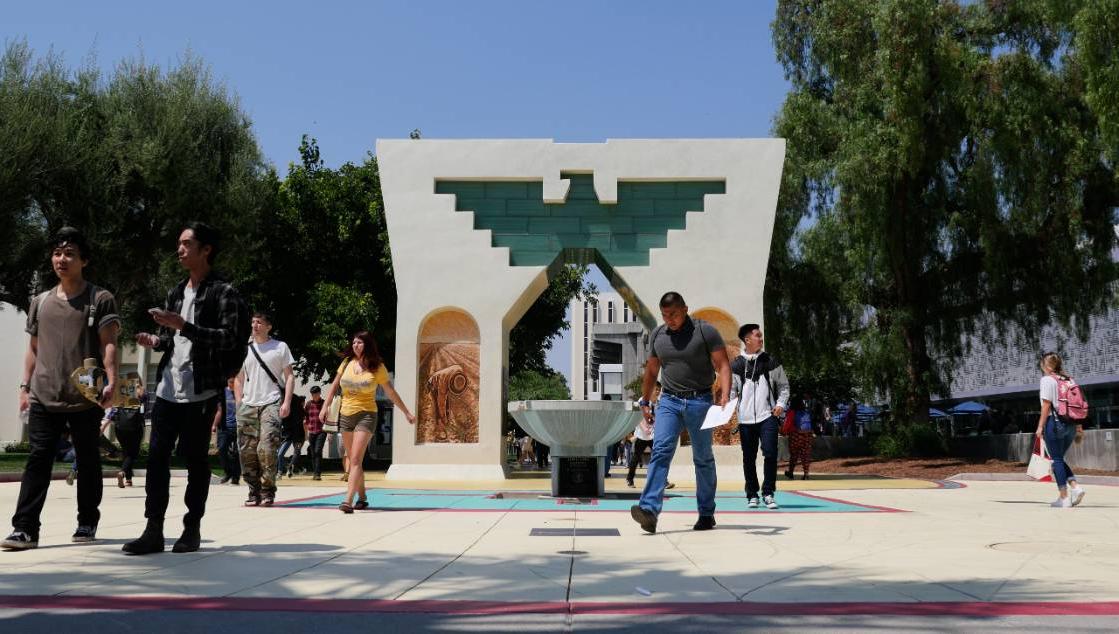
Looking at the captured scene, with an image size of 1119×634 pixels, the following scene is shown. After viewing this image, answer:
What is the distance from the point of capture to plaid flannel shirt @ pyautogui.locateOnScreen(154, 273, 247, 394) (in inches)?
243

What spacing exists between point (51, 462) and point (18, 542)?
0.51m

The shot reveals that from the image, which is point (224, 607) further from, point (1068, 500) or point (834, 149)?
point (834, 149)

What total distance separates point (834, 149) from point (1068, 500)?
638 inches

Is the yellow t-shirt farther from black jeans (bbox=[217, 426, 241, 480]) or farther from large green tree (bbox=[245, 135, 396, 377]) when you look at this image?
large green tree (bbox=[245, 135, 396, 377])

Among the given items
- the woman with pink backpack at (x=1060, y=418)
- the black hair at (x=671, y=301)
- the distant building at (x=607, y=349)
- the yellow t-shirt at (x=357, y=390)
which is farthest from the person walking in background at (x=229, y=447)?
the distant building at (x=607, y=349)

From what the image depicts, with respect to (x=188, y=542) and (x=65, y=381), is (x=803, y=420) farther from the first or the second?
(x=65, y=381)

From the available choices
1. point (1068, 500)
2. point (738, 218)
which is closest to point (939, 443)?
point (738, 218)

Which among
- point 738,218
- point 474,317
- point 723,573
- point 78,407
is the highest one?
point 738,218

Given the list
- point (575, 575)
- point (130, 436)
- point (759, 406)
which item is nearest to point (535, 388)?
point (130, 436)

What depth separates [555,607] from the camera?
4379mm

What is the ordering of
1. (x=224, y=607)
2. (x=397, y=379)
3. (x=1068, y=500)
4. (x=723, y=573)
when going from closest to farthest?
1. (x=224, y=607)
2. (x=723, y=573)
3. (x=1068, y=500)
4. (x=397, y=379)

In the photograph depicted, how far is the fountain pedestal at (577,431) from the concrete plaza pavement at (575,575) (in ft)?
6.62

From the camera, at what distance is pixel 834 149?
2608 cm

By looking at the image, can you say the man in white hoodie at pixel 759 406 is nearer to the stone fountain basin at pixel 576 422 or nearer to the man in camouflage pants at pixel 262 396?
the stone fountain basin at pixel 576 422
